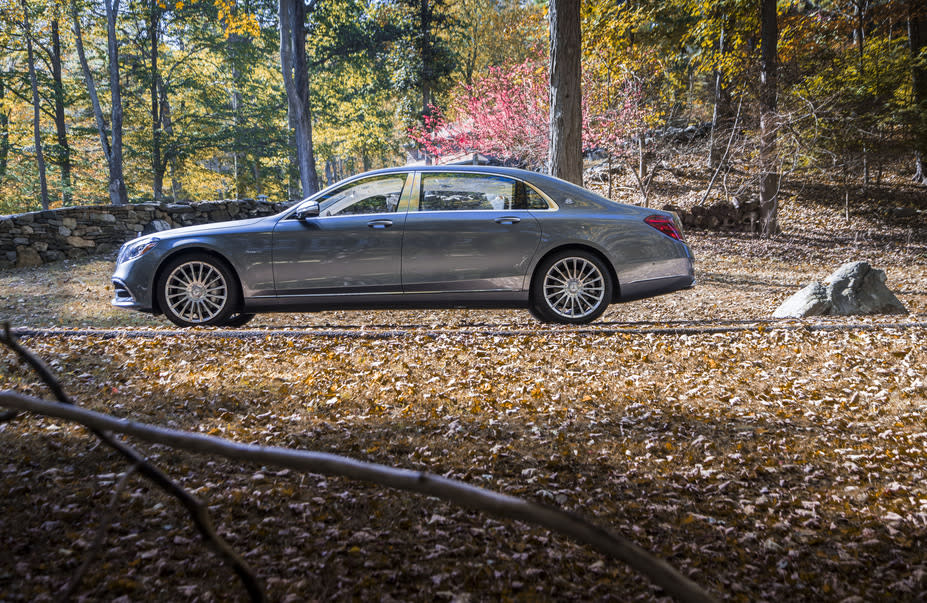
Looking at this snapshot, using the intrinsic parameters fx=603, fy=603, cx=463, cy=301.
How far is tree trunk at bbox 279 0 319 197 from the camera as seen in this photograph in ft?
49.1

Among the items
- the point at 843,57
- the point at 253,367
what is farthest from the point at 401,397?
the point at 843,57

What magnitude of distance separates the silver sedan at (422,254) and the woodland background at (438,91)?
8469 millimetres

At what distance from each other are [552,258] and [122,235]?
11.0m

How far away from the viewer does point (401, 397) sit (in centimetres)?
401

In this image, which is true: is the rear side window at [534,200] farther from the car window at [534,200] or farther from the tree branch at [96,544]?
the tree branch at [96,544]

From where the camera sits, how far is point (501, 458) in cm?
316

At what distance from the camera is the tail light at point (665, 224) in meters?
5.83

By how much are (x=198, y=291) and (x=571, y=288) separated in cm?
367

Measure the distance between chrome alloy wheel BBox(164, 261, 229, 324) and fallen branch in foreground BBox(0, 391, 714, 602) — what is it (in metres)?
5.04

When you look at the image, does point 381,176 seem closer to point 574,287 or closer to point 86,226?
point 574,287

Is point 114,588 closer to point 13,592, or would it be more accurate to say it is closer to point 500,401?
point 13,592

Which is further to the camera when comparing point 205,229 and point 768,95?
point 768,95

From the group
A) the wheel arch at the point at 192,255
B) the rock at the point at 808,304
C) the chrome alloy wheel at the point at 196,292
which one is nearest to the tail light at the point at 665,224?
the rock at the point at 808,304

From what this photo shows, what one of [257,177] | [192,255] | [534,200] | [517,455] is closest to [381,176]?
[534,200]
